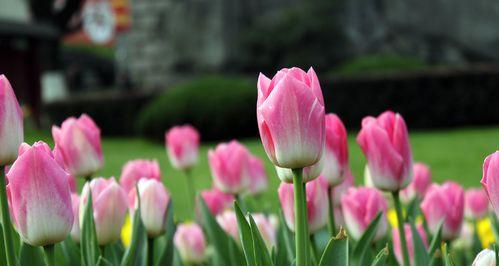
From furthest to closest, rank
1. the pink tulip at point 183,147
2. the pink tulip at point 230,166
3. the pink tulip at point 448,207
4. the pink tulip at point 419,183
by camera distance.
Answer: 1. the pink tulip at point 183,147
2. the pink tulip at point 419,183
3. the pink tulip at point 230,166
4. the pink tulip at point 448,207

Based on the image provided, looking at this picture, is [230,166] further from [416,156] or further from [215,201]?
[416,156]

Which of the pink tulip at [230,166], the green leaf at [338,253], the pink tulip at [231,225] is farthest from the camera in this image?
the pink tulip at [230,166]

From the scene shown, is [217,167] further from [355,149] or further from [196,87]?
[196,87]

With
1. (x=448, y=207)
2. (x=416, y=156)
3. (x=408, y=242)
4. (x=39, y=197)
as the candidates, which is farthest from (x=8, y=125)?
(x=416, y=156)

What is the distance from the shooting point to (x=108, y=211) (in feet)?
4.69

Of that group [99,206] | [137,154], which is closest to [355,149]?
[137,154]

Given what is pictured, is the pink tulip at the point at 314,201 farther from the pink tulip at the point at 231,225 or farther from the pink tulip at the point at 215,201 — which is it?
the pink tulip at the point at 215,201

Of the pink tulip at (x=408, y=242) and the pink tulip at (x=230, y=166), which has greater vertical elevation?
the pink tulip at (x=230, y=166)

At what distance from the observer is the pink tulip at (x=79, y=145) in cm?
160

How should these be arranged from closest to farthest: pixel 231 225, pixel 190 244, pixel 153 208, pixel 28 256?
pixel 28 256
pixel 153 208
pixel 231 225
pixel 190 244

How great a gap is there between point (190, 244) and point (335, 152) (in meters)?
0.71

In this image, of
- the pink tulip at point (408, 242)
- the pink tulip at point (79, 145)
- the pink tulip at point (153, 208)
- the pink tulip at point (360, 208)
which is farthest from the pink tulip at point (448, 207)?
the pink tulip at point (79, 145)

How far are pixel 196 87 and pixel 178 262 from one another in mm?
9764

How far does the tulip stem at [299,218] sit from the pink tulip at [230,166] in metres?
0.87
